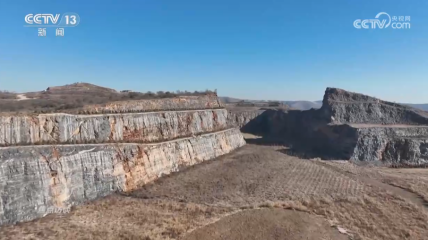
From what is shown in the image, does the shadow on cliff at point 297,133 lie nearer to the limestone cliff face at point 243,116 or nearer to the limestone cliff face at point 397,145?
the limestone cliff face at point 243,116

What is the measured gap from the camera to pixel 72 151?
23.3 m

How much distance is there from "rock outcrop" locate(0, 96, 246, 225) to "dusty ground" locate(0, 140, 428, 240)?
4.05ft

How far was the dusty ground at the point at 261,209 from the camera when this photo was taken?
13141 millimetres

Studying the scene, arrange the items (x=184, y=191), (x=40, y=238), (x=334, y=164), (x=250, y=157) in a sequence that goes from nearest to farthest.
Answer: (x=40, y=238) < (x=184, y=191) < (x=334, y=164) < (x=250, y=157)

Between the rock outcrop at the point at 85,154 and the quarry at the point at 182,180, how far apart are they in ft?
0.26

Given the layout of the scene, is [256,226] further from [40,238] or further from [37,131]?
[37,131]

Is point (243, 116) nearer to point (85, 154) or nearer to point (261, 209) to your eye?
point (85, 154)

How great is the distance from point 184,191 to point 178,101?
21.5 metres

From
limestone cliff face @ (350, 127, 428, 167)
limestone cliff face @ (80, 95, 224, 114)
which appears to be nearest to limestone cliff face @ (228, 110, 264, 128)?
limestone cliff face @ (80, 95, 224, 114)

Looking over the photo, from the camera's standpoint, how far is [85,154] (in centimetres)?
2397

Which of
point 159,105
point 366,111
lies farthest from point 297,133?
point 366,111

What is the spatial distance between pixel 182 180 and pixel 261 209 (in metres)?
12.0

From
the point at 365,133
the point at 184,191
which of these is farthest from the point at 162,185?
the point at 365,133

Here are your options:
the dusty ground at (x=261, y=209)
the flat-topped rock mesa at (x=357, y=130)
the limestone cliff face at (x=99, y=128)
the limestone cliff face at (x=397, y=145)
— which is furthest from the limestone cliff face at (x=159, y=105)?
the limestone cliff face at (x=397, y=145)
